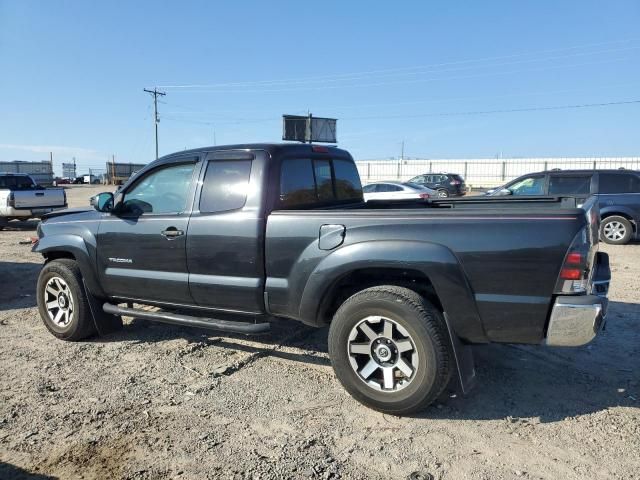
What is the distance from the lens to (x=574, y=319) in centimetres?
305

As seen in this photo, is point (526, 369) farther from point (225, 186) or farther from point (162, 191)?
point (162, 191)

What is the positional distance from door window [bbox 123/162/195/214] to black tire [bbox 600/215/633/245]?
10.3 m

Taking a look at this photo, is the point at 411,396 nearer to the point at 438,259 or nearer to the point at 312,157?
the point at 438,259

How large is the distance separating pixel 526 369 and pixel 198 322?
283 centimetres

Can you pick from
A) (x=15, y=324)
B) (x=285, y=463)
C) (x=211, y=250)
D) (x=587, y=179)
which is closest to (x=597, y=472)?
(x=285, y=463)

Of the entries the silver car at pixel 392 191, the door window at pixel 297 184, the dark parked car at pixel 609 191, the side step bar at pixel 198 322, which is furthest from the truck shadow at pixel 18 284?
the silver car at pixel 392 191

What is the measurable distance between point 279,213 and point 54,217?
9.96ft

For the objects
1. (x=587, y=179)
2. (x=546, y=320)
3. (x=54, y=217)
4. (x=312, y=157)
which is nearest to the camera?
(x=546, y=320)

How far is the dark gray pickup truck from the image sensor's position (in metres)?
3.13

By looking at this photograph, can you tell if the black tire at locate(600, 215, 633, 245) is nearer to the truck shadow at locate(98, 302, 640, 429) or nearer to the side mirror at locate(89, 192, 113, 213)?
the truck shadow at locate(98, 302, 640, 429)

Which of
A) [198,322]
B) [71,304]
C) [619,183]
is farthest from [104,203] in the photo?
[619,183]

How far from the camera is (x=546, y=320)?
10.3 feet

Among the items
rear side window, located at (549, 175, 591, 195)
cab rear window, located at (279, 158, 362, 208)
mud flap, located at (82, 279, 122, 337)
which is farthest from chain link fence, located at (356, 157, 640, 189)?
mud flap, located at (82, 279, 122, 337)

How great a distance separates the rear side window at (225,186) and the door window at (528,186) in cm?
888
